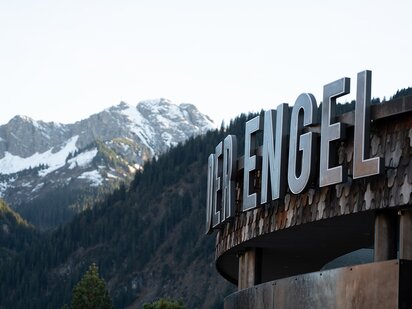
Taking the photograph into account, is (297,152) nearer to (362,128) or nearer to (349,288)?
(362,128)

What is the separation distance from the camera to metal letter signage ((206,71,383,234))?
25234mm

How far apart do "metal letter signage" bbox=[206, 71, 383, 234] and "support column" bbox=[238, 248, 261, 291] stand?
219cm

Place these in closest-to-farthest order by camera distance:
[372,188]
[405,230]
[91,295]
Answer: [405,230], [372,188], [91,295]

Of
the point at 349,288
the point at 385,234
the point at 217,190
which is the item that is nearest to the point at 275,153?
the point at 385,234

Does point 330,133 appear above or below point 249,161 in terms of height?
below

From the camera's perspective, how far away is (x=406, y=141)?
24.5 metres

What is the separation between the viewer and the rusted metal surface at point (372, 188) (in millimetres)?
24406

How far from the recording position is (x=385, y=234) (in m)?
25.8

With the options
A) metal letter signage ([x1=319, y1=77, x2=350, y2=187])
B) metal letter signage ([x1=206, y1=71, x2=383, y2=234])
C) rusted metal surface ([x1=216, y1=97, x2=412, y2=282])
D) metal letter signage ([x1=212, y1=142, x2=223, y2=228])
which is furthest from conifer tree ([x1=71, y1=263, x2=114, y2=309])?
metal letter signage ([x1=319, y1=77, x2=350, y2=187])

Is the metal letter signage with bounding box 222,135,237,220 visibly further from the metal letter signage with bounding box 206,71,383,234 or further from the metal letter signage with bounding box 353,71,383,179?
the metal letter signage with bounding box 353,71,383,179

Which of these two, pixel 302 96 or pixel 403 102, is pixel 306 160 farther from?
pixel 403 102

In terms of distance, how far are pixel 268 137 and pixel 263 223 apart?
8.16 ft

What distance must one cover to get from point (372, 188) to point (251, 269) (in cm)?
1074

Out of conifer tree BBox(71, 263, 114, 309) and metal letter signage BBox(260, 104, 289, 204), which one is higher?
conifer tree BBox(71, 263, 114, 309)
